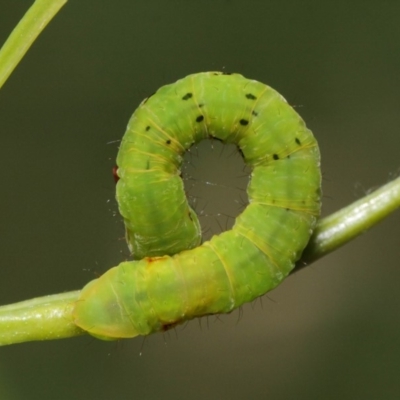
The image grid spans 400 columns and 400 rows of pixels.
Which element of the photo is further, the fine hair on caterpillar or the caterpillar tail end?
the fine hair on caterpillar

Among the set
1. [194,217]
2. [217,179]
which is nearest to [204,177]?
[217,179]

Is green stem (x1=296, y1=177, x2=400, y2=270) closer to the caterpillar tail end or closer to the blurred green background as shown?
the caterpillar tail end

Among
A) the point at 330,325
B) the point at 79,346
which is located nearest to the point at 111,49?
the point at 79,346

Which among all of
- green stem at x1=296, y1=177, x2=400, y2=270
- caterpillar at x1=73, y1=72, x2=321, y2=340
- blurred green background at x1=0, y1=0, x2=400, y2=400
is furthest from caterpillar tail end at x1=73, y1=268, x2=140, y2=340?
blurred green background at x1=0, y1=0, x2=400, y2=400

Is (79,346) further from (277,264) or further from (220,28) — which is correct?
(277,264)

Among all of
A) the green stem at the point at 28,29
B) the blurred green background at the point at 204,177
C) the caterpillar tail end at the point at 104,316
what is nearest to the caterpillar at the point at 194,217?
the caterpillar tail end at the point at 104,316

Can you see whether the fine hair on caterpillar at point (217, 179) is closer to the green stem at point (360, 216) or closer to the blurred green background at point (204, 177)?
the blurred green background at point (204, 177)
